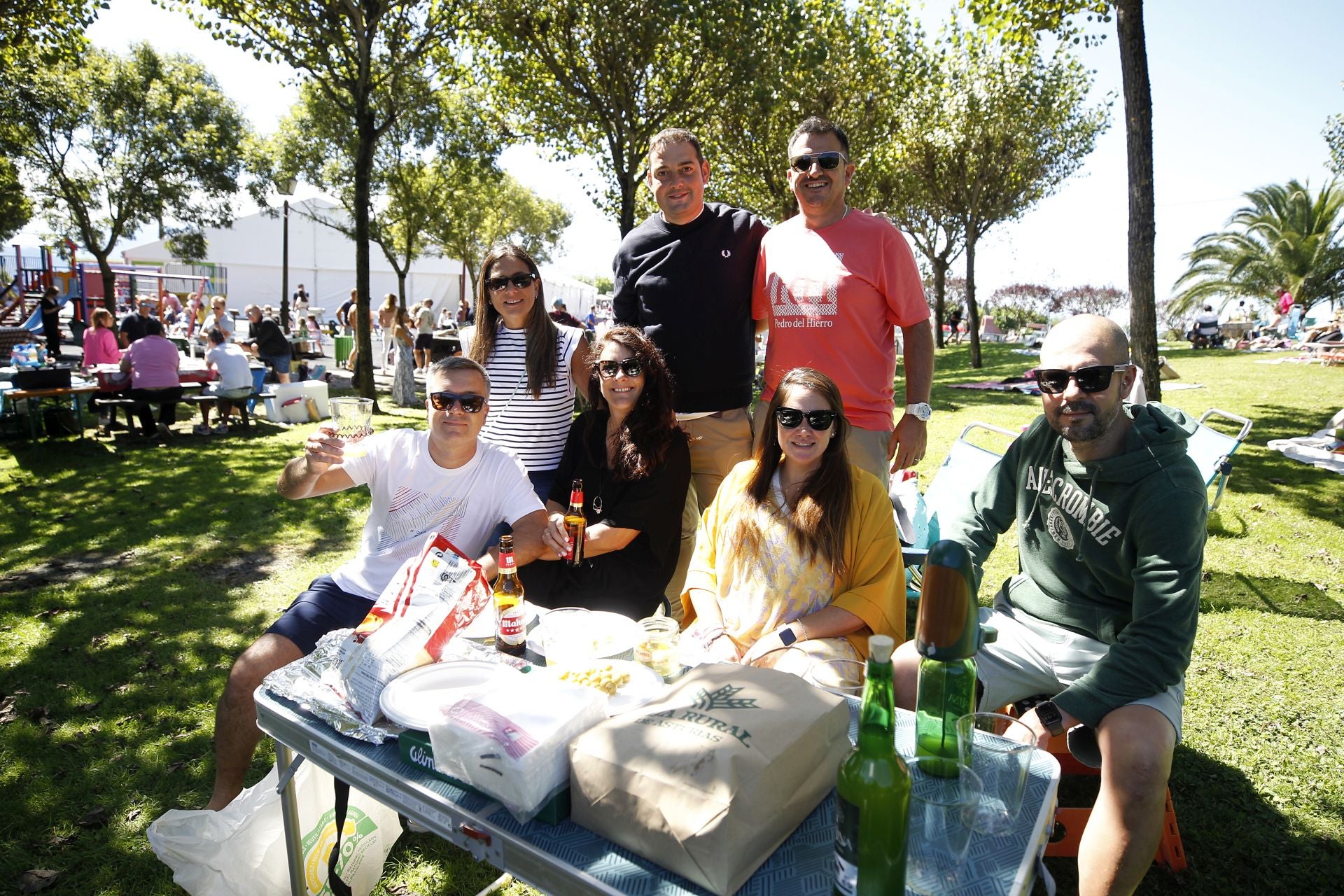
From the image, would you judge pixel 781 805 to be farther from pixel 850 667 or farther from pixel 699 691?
pixel 850 667

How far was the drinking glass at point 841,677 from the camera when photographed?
1.95 m

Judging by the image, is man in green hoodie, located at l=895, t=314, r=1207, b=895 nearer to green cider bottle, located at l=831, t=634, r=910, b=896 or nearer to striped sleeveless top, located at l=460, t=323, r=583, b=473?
green cider bottle, located at l=831, t=634, r=910, b=896

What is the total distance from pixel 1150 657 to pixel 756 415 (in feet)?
6.74

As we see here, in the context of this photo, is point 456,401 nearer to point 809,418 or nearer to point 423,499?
point 423,499

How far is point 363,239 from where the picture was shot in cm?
1240

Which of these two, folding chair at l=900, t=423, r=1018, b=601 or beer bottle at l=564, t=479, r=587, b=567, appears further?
folding chair at l=900, t=423, r=1018, b=601

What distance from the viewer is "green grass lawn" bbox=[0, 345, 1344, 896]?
9.07ft

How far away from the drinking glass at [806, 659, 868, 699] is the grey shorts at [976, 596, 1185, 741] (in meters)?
0.80

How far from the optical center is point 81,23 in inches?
390

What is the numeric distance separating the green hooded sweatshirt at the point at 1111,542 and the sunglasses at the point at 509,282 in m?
2.20

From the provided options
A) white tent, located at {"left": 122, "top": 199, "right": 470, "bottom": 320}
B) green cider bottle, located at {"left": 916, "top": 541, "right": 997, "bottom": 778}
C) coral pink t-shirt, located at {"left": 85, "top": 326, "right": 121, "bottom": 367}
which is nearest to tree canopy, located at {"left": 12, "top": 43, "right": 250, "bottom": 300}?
white tent, located at {"left": 122, "top": 199, "right": 470, "bottom": 320}

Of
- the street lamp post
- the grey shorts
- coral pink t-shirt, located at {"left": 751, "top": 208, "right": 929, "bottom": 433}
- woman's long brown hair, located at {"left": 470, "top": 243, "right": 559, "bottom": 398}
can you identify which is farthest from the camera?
the street lamp post

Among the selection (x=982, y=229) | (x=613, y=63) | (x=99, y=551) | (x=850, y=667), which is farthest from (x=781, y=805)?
(x=982, y=229)

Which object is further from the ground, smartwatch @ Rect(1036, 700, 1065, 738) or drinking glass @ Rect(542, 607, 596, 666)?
drinking glass @ Rect(542, 607, 596, 666)
